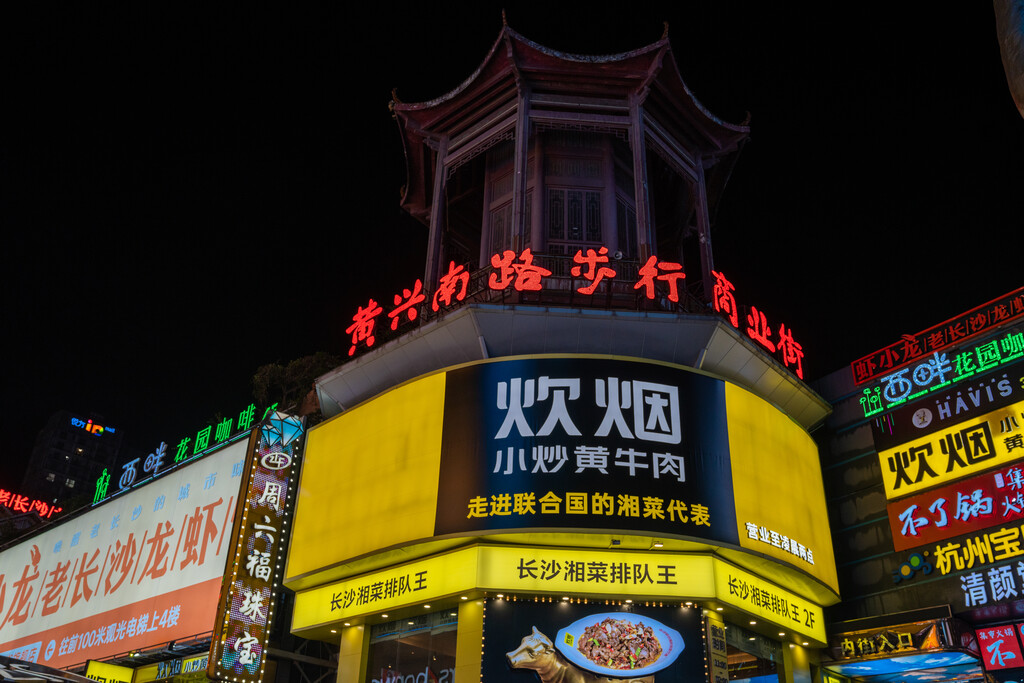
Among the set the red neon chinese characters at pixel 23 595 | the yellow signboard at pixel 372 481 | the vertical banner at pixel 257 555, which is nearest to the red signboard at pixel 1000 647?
the yellow signboard at pixel 372 481

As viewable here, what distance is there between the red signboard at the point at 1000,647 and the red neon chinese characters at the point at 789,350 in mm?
8068

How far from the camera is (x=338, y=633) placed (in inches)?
875

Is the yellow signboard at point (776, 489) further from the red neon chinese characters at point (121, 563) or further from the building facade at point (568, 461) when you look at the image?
the red neon chinese characters at point (121, 563)

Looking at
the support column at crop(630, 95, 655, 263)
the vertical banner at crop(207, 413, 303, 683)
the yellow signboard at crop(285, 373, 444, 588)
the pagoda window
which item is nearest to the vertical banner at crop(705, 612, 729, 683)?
the yellow signboard at crop(285, 373, 444, 588)

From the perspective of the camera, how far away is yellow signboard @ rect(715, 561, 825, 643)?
1917 centimetres

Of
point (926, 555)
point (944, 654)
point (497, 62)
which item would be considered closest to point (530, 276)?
point (497, 62)

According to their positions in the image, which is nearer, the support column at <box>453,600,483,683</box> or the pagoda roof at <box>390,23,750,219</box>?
the support column at <box>453,600,483,683</box>

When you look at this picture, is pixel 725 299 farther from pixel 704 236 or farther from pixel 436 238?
pixel 436 238

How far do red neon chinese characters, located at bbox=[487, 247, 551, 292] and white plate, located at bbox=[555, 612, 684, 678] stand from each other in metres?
8.23

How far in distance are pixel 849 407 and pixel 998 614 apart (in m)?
6.71

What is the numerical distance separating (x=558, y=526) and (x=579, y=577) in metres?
1.28

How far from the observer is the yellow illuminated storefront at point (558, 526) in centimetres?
1861

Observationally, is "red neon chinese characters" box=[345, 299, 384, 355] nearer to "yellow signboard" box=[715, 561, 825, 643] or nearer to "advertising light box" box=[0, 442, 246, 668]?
"advertising light box" box=[0, 442, 246, 668]

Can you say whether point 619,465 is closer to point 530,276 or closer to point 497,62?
Result: point 530,276
